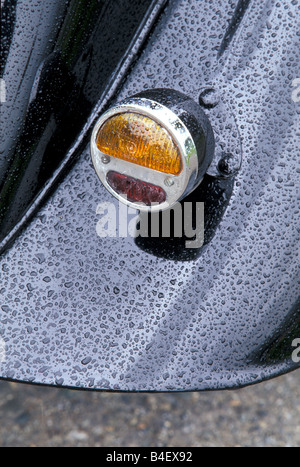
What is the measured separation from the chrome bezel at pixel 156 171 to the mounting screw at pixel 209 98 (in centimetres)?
24

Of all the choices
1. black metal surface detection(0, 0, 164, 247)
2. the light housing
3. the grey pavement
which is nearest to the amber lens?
the light housing

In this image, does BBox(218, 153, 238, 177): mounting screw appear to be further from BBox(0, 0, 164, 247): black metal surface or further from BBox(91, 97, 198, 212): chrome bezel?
BBox(0, 0, 164, 247): black metal surface

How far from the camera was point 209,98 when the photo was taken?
1.30 meters

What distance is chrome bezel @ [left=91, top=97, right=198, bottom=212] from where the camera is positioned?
1.07 metres

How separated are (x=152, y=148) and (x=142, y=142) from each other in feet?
0.09

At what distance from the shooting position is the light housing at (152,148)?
1.08 meters

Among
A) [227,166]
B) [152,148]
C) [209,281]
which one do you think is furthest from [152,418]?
[152,148]

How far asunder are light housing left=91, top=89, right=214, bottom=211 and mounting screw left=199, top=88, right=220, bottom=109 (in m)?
0.10

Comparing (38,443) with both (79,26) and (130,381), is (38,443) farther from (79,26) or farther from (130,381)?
(79,26)

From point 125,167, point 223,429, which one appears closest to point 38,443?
point 223,429

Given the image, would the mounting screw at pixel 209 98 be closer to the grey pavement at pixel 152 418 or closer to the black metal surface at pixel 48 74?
the black metal surface at pixel 48 74

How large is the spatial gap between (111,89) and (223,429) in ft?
5.13

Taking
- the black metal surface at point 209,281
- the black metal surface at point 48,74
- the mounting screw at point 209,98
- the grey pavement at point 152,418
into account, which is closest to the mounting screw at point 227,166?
the black metal surface at point 209,281

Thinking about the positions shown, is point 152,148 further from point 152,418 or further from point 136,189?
point 152,418
